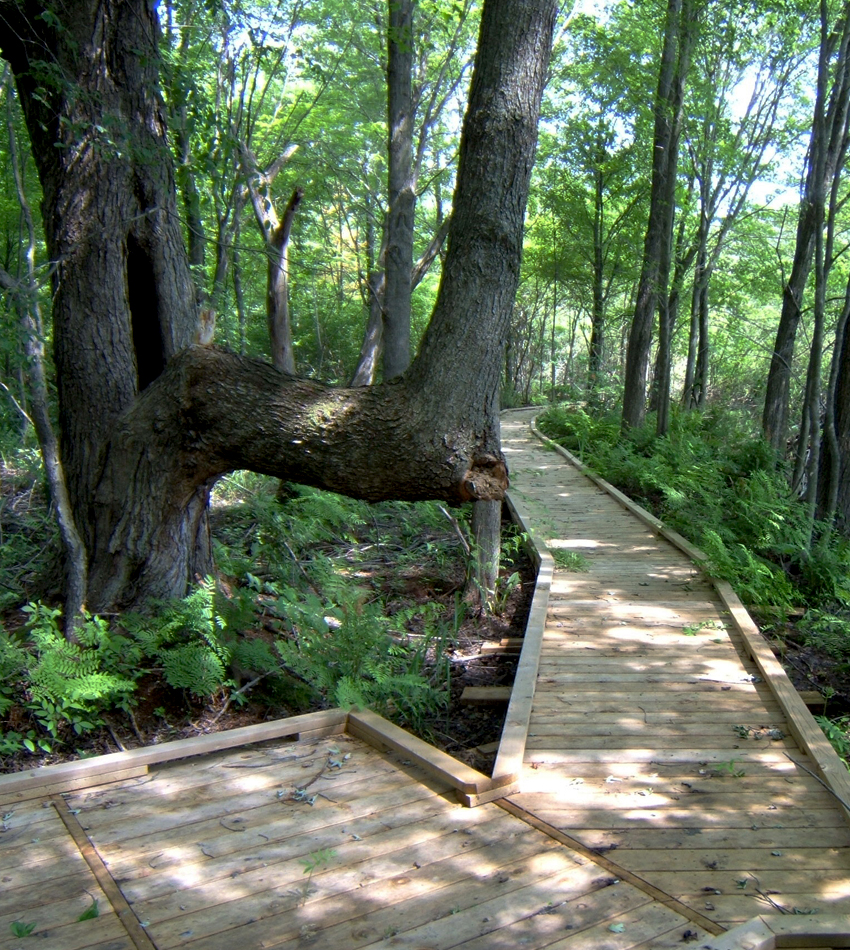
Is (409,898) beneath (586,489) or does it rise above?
beneath

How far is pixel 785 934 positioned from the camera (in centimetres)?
275

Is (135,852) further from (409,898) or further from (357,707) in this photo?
(357,707)

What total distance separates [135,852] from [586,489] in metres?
10.1

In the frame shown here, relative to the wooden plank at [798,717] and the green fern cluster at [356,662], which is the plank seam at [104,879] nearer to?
the green fern cluster at [356,662]

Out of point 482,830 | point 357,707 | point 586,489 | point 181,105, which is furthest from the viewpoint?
point 586,489

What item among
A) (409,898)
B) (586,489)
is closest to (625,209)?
(586,489)

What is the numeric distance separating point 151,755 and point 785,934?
2.85m

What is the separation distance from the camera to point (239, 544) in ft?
27.1

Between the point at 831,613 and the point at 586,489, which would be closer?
the point at 831,613

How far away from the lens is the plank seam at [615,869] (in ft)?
9.38

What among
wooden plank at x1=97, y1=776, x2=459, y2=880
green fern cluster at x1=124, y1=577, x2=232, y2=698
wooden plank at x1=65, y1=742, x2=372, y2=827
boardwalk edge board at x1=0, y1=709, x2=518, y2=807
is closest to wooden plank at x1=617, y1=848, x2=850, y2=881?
boardwalk edge board at x1=0, y1=709, x2=518, y2=807

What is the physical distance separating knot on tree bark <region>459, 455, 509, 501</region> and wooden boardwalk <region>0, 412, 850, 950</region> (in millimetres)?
1364

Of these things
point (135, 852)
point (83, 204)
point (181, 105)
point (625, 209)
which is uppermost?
point (625, 209)

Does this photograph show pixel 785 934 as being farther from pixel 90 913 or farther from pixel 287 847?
pixel 90 913
